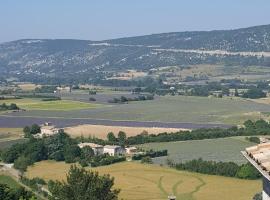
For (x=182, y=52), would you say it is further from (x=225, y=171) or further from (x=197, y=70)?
(x=225, y=171)

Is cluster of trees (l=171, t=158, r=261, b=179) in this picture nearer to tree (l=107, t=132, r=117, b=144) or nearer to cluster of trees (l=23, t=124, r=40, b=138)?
tree (l=107, t=132, r=117, b=144)

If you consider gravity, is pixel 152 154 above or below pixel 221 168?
below

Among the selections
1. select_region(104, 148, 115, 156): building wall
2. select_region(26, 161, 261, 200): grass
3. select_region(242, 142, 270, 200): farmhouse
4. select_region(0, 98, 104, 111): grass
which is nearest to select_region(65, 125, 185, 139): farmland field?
select_region(104, 148, 115, 156): building wall

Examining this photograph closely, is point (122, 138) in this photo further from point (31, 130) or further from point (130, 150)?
point (31, 130)

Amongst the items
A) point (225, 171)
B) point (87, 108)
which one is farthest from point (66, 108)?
point (225, 171)

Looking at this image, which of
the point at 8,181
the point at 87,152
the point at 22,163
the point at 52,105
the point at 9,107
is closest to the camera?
the point at 8,181

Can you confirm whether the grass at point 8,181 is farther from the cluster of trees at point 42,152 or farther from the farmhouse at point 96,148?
the farmhouse at point 96,148

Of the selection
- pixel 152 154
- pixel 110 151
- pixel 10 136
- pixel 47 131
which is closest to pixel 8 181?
pixel 110 151

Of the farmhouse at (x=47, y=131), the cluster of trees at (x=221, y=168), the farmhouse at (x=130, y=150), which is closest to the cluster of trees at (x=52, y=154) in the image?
the farmhouse at (x=130, y=150)
